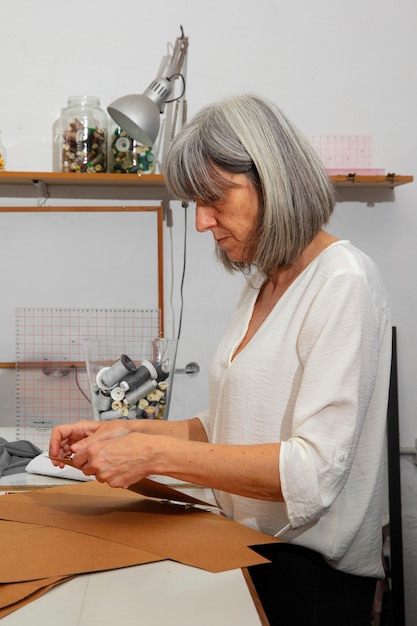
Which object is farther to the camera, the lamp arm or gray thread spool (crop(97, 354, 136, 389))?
the lamp arm

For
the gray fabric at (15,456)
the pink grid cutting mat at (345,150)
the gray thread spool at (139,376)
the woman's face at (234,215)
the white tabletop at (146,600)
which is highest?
the pink grid cutting mat at (345,150)

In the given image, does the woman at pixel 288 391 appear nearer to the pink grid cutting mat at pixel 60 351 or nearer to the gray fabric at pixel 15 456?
the gray fabric at pixel 15 456

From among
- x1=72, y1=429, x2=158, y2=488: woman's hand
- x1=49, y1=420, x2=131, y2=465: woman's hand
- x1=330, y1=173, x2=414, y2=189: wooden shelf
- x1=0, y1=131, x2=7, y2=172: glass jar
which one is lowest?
x1=49, y1=420, x2=131, y2=465: woman's hand

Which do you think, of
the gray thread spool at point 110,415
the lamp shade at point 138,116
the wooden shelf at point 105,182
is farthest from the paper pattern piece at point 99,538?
the wooden shelf at point 105,182

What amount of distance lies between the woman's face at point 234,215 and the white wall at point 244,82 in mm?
1223

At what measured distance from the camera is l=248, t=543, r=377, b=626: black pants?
99 cm

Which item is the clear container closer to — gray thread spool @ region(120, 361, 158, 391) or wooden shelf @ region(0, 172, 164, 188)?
gray thread spool @ region(120, 361, 158, 391)

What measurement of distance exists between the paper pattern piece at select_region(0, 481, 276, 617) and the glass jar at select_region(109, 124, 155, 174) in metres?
1.27

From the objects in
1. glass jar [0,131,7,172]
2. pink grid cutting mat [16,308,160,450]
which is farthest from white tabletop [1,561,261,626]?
glass jar [0,131,7,172]

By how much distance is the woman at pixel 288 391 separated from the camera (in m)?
0.93

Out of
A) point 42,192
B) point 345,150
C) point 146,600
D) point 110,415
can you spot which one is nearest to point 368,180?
point 345,150

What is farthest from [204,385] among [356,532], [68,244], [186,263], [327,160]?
[356,532]

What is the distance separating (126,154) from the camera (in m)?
2.21

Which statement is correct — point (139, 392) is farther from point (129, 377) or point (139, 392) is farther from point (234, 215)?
point (234, 215)
